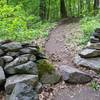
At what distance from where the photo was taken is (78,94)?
610cm

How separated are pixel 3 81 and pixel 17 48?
125cm

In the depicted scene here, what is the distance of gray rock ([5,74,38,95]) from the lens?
5933 mm

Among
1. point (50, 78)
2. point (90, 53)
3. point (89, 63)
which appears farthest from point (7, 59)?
point (90, 53)

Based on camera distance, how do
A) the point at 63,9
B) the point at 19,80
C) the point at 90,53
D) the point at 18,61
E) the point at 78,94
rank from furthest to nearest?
the point at 63,9
the point at 90,53
the point at 18,61
the point at 78,94
the point at 19,80

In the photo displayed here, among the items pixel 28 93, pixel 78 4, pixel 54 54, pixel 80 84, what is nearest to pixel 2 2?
pixel 54 54

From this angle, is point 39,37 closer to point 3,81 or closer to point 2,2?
point 2,2

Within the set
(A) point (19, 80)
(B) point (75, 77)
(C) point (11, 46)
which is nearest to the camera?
(A) point (19, 80)

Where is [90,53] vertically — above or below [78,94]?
above

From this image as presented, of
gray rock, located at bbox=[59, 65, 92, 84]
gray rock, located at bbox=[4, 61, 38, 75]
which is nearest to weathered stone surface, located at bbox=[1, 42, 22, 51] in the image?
gray rock, located at bbox=[4, 61, 38, 75]

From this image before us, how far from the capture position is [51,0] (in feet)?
92.6

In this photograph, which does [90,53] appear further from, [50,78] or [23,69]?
[23,69]

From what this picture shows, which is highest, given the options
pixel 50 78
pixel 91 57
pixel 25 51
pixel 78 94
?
pixel 25 51

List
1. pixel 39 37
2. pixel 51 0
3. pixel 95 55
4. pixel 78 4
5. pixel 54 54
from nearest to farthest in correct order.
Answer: pixel 95 55, pixel 54 54, pixel 39 37, pixel 51 0, pixel 78 4

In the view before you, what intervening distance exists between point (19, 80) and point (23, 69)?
498 millimetres
